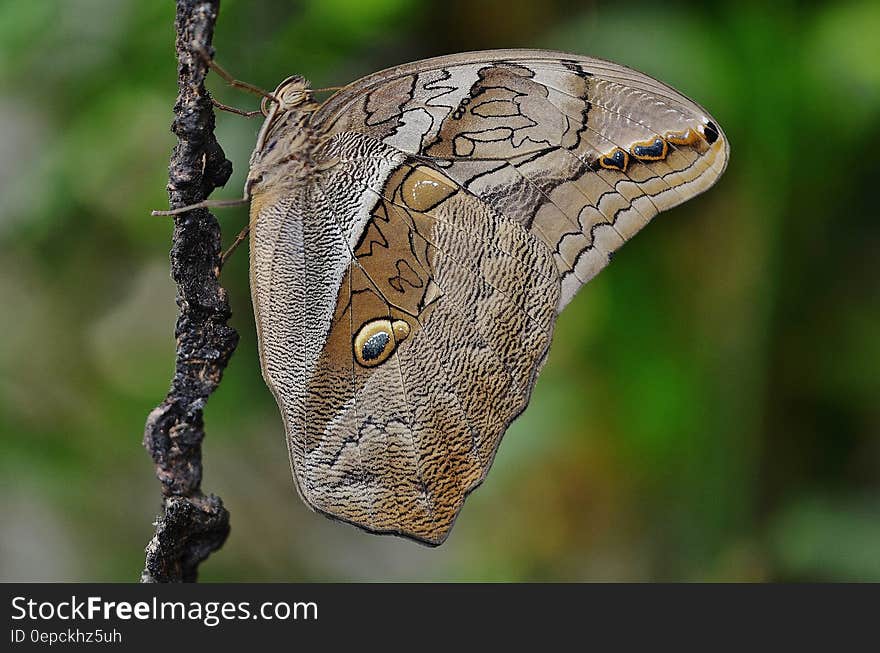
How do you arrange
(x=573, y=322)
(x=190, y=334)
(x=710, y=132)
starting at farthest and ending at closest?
(x=573, y=322)
(x=710, y=132)
(x=190, y=334)

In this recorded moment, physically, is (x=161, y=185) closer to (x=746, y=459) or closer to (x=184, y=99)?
(x=184, y=99)

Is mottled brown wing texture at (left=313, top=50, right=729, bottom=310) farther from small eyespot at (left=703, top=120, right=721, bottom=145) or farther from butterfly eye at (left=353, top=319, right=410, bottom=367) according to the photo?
butterfly eye at (left=353, top=319, right=410, bottom=367)

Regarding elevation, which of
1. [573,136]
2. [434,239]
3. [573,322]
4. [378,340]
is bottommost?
[573,322]

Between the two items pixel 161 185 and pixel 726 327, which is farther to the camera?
pixel 726 327

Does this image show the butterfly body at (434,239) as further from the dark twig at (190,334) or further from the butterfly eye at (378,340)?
the dark twig at (190,334)

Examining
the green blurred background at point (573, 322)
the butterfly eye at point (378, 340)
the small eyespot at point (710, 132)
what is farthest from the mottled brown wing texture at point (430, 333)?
the green blurred background at point (573, 322)

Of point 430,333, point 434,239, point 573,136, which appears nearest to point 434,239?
point 434,239

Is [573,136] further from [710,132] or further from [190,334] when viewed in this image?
[190,334]

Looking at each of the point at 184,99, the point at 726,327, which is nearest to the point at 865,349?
the point at 726,327

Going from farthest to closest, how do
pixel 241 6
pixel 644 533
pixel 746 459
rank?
pixel 644 533 → pixel 746 459 → pixel 241 6
